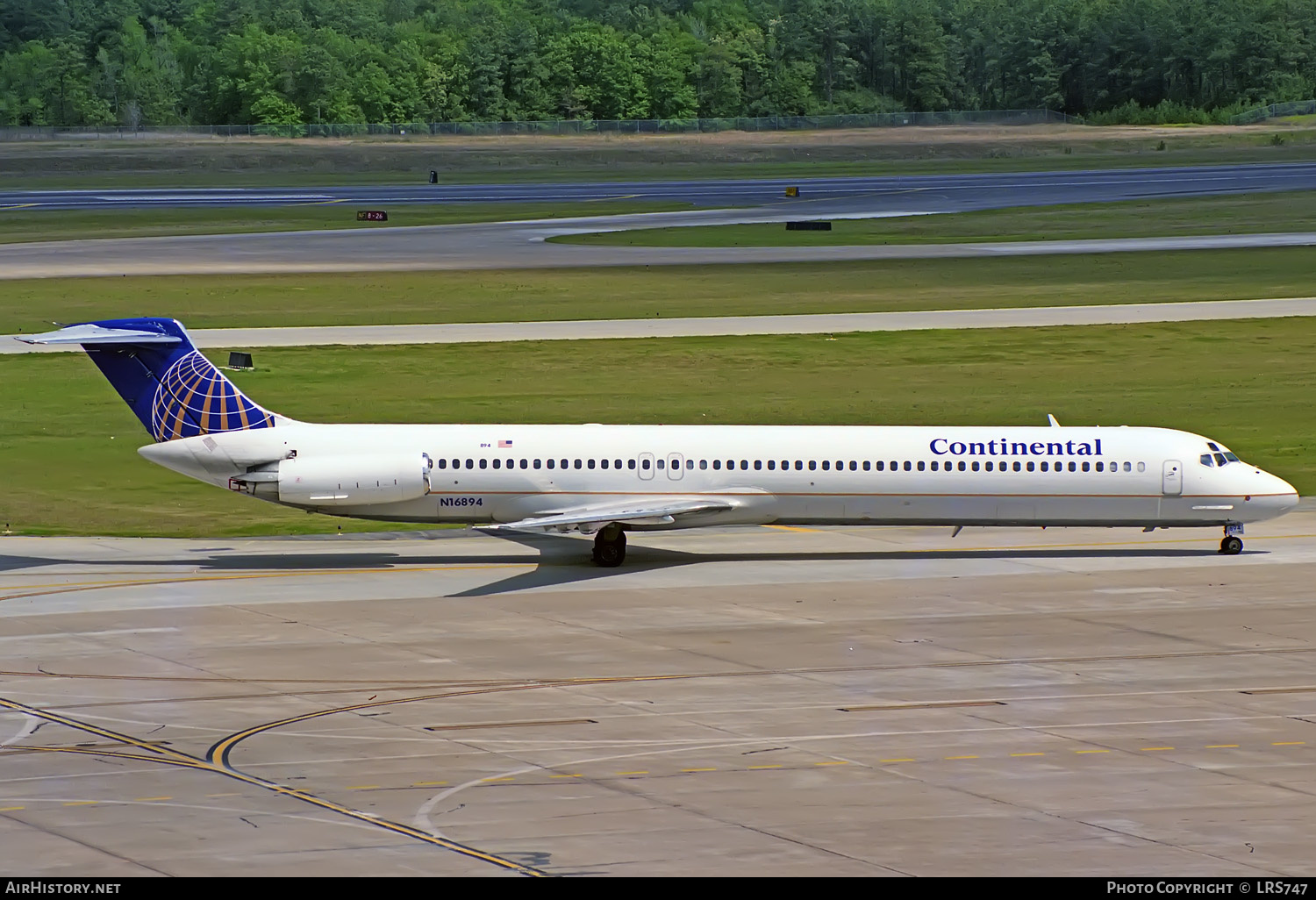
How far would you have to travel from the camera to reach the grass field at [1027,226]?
116812 mm

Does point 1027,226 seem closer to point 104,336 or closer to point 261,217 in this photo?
point 261,217

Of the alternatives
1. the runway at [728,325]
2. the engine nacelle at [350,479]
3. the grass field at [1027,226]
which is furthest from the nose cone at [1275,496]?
the grass field at [1027,226]

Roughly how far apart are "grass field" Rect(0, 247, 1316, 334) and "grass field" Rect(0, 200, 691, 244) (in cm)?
2834

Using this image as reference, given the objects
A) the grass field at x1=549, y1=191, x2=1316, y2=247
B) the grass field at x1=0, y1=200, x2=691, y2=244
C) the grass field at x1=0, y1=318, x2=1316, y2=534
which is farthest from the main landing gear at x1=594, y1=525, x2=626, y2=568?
the grass field at x1=0, y1=200, x2=691, y2=244

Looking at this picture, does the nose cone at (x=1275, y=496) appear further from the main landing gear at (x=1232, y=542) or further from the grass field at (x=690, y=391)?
the grass field at (x=690, y=391)

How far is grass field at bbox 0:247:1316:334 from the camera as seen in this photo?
3462 inches

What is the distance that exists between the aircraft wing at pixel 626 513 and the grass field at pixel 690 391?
9073 mm

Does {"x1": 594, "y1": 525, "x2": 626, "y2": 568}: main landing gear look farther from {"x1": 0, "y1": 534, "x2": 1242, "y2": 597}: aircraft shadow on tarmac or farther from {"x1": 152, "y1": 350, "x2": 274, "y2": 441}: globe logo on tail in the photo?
{"x1": 152, "y1": 350, "x2": 274, "y2": 441}: globe logo on tail

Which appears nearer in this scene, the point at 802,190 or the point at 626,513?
the point at 626,513

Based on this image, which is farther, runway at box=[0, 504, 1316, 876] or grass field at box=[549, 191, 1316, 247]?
grass field at box=[549, 191, 1316, 247]

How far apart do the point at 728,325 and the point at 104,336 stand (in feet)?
140

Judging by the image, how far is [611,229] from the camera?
125 meters

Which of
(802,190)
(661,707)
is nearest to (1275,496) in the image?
(661,707)

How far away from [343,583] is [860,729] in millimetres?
16372
